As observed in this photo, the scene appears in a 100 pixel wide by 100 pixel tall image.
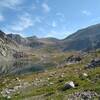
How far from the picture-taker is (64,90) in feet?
106

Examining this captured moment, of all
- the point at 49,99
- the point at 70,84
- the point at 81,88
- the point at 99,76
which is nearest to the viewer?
the point at 49,99

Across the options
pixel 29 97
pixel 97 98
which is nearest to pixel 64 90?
pixel 29 97

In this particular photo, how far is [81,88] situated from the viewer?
1213 inches

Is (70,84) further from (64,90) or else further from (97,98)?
(97,98)

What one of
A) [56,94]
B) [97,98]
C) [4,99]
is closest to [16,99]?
[4,99]

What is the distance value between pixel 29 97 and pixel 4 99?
2758 mm

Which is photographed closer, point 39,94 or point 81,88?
point 81,88

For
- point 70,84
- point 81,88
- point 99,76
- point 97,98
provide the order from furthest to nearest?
point 99,76 → point 70,84 → point 81,88 → point 97,98

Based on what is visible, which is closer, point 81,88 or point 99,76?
point 81,88

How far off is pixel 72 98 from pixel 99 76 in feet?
30.7

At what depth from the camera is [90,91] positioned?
28594 mm

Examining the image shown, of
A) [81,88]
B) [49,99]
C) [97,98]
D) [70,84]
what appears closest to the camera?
[97,98]

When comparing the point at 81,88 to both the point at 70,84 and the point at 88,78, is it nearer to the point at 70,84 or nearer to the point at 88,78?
the point at 70,84

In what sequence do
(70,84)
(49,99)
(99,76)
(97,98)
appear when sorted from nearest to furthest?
(97,98) < (49,99) < (70,84) < (99,76)
